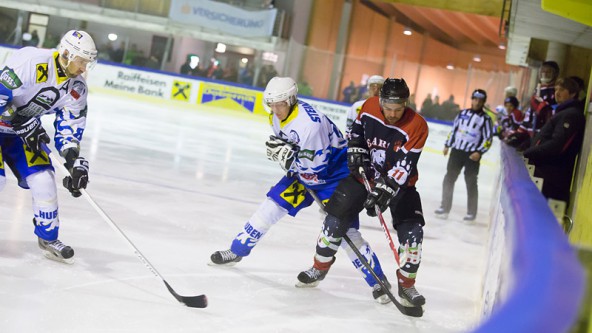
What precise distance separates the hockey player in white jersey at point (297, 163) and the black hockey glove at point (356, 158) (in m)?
0.15

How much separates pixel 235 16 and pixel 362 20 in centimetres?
319

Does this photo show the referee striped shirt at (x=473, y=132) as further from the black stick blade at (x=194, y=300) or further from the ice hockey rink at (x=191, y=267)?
the black stick blade at (x=194, y=300)

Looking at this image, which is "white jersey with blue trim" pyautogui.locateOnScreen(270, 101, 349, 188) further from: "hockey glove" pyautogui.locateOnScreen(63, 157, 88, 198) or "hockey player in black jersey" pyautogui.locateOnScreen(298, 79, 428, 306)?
"hockey glove" pyautogui.locateOnScreen(63, 157, 88, 198)

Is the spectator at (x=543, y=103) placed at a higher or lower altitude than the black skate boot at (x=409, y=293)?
higher

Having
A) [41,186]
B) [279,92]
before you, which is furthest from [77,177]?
[279,92]

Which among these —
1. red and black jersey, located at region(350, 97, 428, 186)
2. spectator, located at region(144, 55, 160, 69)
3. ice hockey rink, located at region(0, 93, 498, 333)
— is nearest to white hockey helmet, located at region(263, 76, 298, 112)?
red and black jersey, located at region(350, 97, 428, 186)

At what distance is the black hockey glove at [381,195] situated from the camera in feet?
11.5

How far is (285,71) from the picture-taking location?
1683cm

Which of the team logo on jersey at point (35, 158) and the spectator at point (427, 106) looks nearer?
the team logo on jersey at point (35, 158)

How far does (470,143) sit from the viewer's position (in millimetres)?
7395

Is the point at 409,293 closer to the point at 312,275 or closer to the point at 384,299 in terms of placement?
the point at 384,299

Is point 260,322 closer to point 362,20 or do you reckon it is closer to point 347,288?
point 347,288

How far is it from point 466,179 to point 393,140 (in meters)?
3.96

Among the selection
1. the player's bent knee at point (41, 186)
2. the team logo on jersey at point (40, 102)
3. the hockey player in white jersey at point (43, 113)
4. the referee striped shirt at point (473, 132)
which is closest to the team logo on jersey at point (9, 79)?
the hockey player in white jersey at point (43, 113)
